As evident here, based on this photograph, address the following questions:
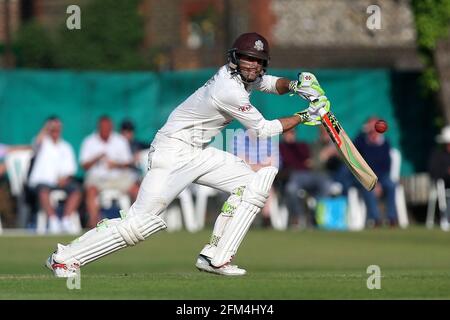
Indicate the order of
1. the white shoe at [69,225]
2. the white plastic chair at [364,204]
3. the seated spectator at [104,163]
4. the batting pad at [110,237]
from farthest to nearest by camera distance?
1. the white plastic chair at [364,204]
2. the seated spectator at [104,163]
3. the white shoe at [69,225]
4. the batting pad at [110,237]

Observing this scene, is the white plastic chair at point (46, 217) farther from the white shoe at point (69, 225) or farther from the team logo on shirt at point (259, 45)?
the team logo on shirt at point (259, 45)

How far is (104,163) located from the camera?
822 inches

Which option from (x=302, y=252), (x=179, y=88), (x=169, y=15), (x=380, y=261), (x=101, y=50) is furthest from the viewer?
(x=169, y=15)

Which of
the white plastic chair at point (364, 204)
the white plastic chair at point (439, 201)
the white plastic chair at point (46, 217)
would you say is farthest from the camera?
the white plastic chair at point (364, 204)

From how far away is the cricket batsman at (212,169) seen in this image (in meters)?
11.2

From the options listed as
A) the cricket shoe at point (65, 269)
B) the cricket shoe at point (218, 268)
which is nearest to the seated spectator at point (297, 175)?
the cricket shoe at point (218, 268)

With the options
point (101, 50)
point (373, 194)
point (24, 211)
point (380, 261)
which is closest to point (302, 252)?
point (380, 261)

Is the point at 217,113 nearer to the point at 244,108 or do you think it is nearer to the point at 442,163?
the point at 244,108

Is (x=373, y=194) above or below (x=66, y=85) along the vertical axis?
below

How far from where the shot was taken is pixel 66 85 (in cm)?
2245

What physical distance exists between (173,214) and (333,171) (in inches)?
97.2

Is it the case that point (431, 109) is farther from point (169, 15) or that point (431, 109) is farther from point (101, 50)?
point (169, 15)

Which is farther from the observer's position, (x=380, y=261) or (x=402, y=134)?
(x=402, y=134)

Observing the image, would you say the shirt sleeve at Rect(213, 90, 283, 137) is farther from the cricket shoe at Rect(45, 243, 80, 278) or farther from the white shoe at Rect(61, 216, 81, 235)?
the white shoe at Rect(61, 216, 81, 235)
